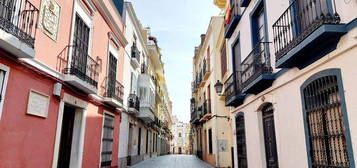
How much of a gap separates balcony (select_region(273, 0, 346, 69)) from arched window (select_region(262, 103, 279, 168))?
1.95 metres

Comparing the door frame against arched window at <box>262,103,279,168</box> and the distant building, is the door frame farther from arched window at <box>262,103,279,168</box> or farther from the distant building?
the distant building

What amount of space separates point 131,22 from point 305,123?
41.2ft

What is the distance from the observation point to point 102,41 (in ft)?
34.6

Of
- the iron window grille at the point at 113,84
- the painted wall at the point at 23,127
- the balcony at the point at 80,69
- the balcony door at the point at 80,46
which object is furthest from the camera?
the iron window grille at the point at 113,84

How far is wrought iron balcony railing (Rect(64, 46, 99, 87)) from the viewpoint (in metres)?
7.82

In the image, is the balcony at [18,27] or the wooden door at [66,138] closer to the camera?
the balcony at [18,27]

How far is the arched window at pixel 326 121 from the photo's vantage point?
391 centimetres

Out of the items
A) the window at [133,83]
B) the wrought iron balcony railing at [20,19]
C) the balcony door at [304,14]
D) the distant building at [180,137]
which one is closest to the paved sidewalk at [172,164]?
the window at [133,83]

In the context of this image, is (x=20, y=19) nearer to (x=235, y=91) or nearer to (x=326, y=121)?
(x=326, y=121)

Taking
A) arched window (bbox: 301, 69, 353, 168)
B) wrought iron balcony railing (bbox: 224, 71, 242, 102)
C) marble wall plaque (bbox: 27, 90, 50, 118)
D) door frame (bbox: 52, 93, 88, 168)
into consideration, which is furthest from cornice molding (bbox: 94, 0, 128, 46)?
arched window (bbox: 301, 69, 353, 168)

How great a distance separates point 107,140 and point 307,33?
8.91m

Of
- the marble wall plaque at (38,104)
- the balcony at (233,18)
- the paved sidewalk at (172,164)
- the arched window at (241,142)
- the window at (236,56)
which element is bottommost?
the paved sidewalk at (172,164)

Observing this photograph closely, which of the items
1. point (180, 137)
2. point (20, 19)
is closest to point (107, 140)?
point (20, 19)

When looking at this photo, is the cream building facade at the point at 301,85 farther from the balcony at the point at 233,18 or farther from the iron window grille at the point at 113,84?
the iron window grille at the point at 113,84
